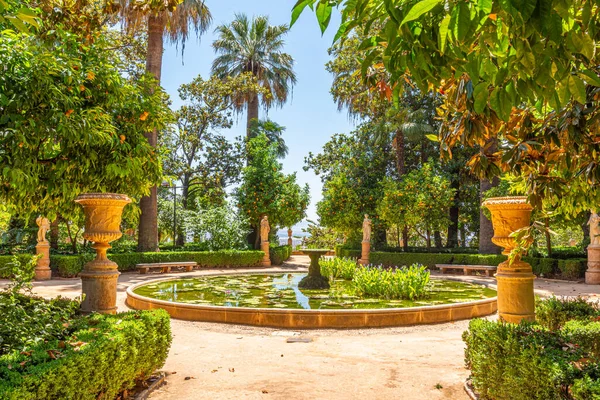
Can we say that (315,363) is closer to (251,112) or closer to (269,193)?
(269,193)

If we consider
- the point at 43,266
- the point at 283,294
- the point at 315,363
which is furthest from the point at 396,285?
the point at 43,266

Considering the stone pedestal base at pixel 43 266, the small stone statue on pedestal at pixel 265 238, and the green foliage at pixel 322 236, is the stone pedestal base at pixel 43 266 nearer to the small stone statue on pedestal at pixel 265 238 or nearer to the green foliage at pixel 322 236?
the small stone statue on pedestal at pixel 265 238

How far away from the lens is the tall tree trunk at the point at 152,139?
731 inches

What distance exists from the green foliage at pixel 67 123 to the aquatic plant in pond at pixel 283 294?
4658 millimetres

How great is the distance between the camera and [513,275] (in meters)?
4.61

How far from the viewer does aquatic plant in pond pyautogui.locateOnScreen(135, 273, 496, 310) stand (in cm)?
958

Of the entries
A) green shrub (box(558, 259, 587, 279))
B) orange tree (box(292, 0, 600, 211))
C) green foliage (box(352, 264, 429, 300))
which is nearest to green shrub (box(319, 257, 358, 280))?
green foliage (box(352, 264, 429, 300))

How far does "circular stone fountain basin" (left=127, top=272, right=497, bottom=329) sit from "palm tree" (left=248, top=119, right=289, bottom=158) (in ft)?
52.2

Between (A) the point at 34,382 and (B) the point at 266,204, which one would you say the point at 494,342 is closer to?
(A) the point at 34,382

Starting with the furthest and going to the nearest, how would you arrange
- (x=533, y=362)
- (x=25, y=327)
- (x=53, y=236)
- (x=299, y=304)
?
1. (x=53, y=236)
2. (x=299, y=304)
3. (x=25, y=327)
4. (x=533, y=362)

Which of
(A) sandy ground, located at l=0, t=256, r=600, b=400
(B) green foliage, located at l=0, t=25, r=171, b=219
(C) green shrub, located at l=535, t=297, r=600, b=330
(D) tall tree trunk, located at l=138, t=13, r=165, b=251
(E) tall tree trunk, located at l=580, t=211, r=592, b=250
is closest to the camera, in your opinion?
(B) green foliage, located at l=0, t=25, r=171, b=219

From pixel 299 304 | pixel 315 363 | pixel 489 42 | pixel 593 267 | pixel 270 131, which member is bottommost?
pixel 315 363

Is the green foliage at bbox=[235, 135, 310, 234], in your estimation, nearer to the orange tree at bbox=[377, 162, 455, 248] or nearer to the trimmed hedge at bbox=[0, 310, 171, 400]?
the orange tree at bbox=[377, 162, 455, 248]

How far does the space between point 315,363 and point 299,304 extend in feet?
12.8
